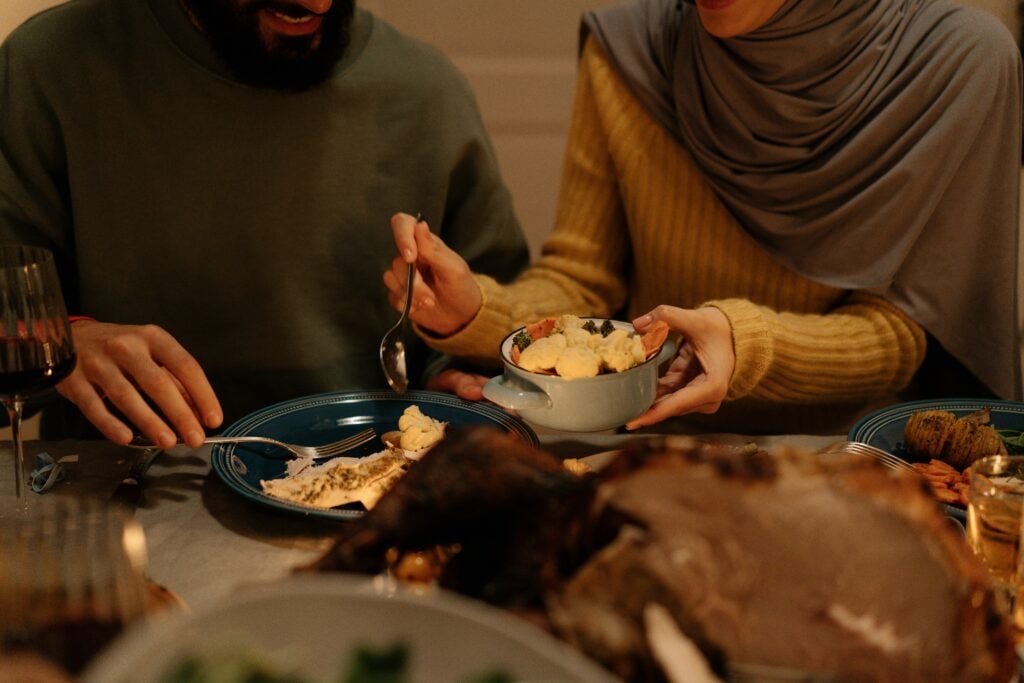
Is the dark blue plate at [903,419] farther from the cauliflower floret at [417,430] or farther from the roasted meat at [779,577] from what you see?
the roasted meat at [779,577]

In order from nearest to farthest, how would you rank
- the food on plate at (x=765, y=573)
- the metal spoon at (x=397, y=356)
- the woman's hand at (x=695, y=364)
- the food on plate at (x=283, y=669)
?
the food on plate at (x=283, y=669) → the food on plate at (x=765, y=573) → the woman's hand at (x=695, y=364) → the metal spoon at (x=397, y=356)

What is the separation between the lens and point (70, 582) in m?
0.56

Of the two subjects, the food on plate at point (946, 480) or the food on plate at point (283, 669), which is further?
the food on plate at point (946, 480)

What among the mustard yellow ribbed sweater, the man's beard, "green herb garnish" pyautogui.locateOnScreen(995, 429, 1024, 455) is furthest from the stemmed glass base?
"green herb garnish" pyautogui.locateOnScreen(995, 429, 1024, 455)

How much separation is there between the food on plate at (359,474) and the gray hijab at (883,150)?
80 cm

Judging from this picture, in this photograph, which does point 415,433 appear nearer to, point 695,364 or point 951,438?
point 695,364

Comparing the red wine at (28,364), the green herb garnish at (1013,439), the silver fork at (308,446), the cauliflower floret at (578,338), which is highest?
the red wine at (28,364)

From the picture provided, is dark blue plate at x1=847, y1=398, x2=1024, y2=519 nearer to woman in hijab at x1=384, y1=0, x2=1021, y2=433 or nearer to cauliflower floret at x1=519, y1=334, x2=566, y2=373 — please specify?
woman in hijab at x1=384, y1=0, x2=1021, y2=433

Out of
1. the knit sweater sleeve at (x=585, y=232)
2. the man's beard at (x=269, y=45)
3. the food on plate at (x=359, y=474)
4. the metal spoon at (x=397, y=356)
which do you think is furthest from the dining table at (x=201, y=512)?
the man's beard at (x=269, y=45)

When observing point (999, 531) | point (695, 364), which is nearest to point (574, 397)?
point (695, 364)

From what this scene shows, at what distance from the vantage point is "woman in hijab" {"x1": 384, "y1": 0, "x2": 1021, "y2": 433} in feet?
5.20

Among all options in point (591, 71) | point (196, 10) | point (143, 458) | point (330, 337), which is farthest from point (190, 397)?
point (591, 71)

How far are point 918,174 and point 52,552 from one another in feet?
4.81

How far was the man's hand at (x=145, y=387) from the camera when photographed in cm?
115
